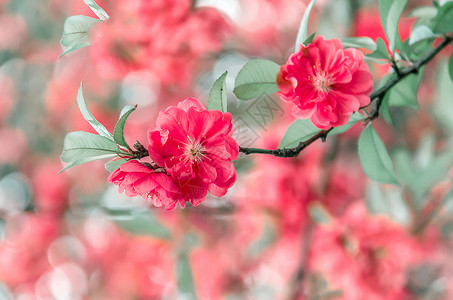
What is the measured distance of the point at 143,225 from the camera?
718mm

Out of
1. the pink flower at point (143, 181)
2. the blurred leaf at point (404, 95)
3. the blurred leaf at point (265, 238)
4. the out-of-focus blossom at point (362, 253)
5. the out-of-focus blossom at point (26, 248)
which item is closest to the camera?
the pink flower at point (143, 181)

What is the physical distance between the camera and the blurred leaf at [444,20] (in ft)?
0.83

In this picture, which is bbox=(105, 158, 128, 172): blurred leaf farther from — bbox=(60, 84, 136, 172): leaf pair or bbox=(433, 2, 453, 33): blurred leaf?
bbox=(433, 2, 453, 33): blurred leaf

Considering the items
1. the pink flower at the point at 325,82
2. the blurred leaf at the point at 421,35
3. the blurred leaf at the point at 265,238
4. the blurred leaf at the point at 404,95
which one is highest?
the blurred leaf at the point at 421,35

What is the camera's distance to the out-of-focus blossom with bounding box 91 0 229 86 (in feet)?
1.35

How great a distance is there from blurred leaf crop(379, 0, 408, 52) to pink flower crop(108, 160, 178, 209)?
0.52 ft

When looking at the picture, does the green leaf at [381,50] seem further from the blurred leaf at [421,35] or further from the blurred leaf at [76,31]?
the blurred leaf at [76,31]

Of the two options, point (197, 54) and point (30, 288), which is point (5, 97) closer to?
point (30, 288)

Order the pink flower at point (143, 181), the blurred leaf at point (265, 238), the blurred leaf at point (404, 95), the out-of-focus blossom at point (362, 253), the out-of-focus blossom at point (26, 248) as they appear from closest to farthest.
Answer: the pink flower at point (143, 181) → the blurred leaf at point (404, 95) → the out-of-focus blossom at point (362, 253) → the blurred leaf at point (265, 238) → the out-of-focus blossom at point (26, 248)

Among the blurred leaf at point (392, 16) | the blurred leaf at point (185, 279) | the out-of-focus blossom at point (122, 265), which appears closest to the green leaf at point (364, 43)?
the blurred leaf at point (392, 16)

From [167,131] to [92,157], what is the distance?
0.04 metres

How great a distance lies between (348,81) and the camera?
8.1 inches

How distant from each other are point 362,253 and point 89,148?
427 millimetres

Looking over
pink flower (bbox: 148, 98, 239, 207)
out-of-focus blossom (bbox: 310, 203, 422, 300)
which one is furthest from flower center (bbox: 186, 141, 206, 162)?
out-of-focus blossom (bbox: 310, 203, 422, 300)
